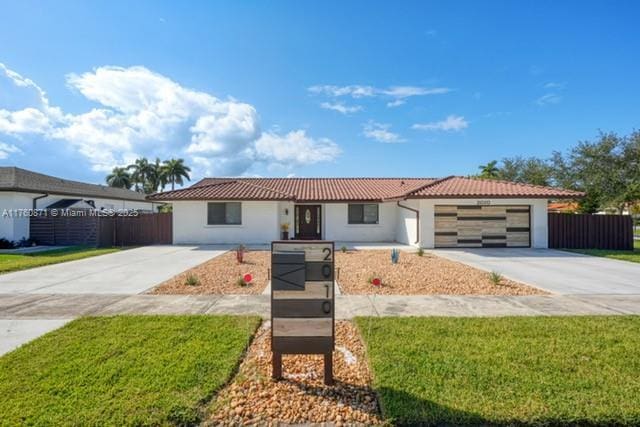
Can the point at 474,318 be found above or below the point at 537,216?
below

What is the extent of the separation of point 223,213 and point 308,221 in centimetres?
495

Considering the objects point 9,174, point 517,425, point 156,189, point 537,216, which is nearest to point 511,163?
point 537,216

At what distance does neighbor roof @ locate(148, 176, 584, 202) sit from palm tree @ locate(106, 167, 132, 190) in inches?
1526

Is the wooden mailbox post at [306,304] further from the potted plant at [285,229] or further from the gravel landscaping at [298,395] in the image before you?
the potted plant at [285,229]

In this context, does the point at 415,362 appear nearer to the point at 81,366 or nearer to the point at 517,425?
the point at 517,425

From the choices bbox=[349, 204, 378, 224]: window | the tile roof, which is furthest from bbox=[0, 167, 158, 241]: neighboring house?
the tile roof

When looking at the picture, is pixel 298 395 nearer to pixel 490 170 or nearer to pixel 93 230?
pixel 93 230

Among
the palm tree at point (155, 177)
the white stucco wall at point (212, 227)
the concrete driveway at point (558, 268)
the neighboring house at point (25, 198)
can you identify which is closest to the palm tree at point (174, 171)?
the palm tree at point (155, 177)

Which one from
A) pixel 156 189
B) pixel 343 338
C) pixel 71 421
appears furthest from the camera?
pixel 156 189

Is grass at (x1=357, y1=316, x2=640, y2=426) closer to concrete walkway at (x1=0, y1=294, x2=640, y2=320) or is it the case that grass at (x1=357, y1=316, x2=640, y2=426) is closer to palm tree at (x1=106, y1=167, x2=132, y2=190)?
concrete walkway at (x1=0, y1=294, x2=640, y2=320)

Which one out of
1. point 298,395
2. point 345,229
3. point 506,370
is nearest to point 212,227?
point 345,229

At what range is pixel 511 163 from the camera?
42.5m

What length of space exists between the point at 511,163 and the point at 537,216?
105 feet

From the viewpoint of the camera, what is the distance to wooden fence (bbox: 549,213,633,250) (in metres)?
15.0
